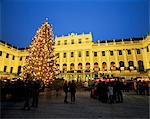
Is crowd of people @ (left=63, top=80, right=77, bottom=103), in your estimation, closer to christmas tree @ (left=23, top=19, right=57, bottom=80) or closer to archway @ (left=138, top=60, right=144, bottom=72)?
christmas tree @ (left=23, top=19, right=57, bottom=80)

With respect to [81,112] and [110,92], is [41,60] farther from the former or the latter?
[81,112]

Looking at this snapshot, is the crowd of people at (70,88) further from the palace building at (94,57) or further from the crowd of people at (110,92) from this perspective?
the palace building at (94,57)

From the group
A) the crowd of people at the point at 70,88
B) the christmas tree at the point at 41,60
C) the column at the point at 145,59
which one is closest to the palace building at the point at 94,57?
the column at the point at 145,59

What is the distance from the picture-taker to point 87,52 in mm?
49312

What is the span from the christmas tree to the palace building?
22104mm

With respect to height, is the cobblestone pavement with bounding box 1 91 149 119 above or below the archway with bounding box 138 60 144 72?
below

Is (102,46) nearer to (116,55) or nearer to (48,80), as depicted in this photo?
(116,55)

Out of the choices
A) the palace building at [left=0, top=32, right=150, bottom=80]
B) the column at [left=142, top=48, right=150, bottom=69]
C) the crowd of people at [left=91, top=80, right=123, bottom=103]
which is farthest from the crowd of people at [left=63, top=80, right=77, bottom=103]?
the column at [left=142, top=48, right=150, bottom=69]

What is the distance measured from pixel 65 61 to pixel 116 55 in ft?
49.9

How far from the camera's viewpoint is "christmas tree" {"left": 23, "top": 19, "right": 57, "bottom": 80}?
71.2 ft

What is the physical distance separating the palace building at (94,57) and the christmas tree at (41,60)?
72.5 ft

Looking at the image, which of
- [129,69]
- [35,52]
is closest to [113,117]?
[35,52]

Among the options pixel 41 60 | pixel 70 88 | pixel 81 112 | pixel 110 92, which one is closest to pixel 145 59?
pixel 41 60

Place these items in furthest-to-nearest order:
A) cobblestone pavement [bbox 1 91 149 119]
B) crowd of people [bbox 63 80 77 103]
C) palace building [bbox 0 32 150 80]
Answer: palace building [bbox 0 32 150 80], crowd of people [bbox 63 80 77 103], cobblestone pavement [bbox 1 91 149 119]
